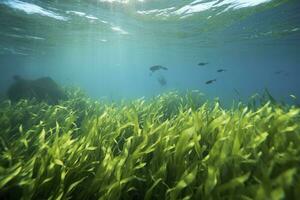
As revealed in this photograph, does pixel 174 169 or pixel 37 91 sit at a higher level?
pixel 174 169

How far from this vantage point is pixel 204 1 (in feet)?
52.9

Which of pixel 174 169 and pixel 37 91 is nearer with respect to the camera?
pixel 174 169

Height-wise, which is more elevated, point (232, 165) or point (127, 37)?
point (127, 37)

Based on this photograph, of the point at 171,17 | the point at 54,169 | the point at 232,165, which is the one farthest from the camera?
the point at 171,17

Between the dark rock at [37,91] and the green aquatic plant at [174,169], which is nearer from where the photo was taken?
the green aquatic plant at [174,169]

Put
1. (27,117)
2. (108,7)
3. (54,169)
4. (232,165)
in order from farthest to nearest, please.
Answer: (108,7), (27,117), (54,169), (232,165)

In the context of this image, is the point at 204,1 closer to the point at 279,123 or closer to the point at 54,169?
the point at 279,123

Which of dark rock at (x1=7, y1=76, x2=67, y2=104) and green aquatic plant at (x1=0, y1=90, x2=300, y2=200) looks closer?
green aquatic plant at (x1=0, y1=90, x2=300, y2=200)

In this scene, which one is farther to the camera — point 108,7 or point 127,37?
point 127,37

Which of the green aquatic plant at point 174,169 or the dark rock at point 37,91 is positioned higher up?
the green aquatic plant at point 174,169

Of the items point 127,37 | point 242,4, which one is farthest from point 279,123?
point 127,37

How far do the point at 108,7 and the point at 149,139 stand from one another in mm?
15295

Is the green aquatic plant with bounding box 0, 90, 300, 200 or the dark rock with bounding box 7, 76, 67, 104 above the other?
the green aquatic plant with bounding box 0, 90, 300, 200

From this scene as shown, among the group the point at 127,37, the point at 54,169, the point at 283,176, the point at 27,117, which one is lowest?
the point at 27,117
